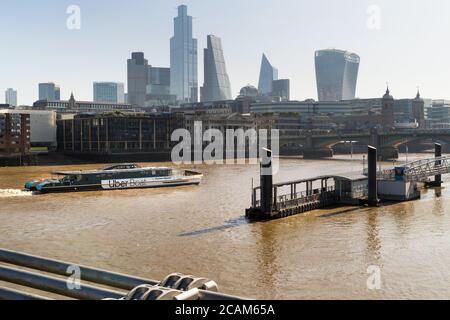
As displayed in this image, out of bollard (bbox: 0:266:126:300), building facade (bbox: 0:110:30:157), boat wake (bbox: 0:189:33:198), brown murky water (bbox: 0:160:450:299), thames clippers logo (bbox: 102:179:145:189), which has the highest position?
building facade (bbox: 0:110:30:157)

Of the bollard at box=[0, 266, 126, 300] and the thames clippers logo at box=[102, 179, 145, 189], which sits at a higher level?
the bollard at box=[0, 266, 126, 300]

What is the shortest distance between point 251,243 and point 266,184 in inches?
286

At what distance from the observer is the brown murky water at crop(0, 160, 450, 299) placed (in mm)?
20328

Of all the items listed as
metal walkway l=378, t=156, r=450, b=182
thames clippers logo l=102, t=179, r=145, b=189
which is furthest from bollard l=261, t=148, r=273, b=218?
thames clippers logo l=102, t=179, r=145, b=189

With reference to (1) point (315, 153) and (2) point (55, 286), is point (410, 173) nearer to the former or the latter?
(2) point (55, 286)

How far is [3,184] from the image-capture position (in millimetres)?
62969

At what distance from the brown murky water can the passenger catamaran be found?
8319 millimetres

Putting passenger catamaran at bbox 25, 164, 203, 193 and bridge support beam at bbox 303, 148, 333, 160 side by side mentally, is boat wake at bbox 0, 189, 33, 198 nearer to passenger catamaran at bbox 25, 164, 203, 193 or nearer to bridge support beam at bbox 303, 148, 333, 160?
passenger catamaran at bbox 25, 164, 203, 193

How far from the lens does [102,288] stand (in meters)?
7.00

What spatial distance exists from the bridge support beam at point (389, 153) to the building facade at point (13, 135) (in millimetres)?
80752

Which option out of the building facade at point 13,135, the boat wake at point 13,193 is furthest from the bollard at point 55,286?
the building facade at point 13,135

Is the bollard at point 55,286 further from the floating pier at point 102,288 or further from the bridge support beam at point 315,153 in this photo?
the bridge support beam at point 315,153

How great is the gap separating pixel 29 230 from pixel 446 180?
50.7 meters
